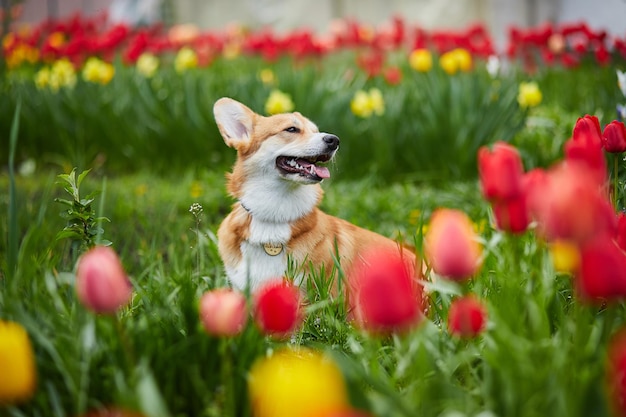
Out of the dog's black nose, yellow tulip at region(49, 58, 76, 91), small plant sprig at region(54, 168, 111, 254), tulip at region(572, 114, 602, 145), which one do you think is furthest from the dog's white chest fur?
yellow tulip at region(49, 58, 76, 91)

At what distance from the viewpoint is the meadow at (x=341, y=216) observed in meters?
1.25

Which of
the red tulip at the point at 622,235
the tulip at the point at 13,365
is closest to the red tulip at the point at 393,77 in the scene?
the red tulip at the point at 622,235

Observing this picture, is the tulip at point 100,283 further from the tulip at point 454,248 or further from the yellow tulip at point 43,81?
the yellow tulip at point 43,81

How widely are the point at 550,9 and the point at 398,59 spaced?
6.90 feet

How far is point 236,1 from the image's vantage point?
1268cm

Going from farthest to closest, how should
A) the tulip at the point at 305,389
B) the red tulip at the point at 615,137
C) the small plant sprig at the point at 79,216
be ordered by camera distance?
1. the small plant sprig at the point at 79,216
2. the red tulip at the point at 615,137
3. the tulip at the point at 305,389

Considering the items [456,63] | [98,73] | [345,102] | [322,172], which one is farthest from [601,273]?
[98,73]

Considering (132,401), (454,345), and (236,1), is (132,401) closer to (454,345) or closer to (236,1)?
(454,345)

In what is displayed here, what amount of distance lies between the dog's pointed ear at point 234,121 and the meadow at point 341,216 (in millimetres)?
330

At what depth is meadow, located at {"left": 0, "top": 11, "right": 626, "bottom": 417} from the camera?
4.09ft

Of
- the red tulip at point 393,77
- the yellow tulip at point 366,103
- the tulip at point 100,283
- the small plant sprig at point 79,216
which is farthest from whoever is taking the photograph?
the red tulip at point 393,77

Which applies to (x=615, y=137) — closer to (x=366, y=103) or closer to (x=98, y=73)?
(x=366, y=103)

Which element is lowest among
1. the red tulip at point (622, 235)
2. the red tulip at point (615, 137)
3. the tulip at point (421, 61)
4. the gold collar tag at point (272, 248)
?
the gold collar tag at point (272, 248)

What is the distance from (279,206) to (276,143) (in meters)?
0.26
